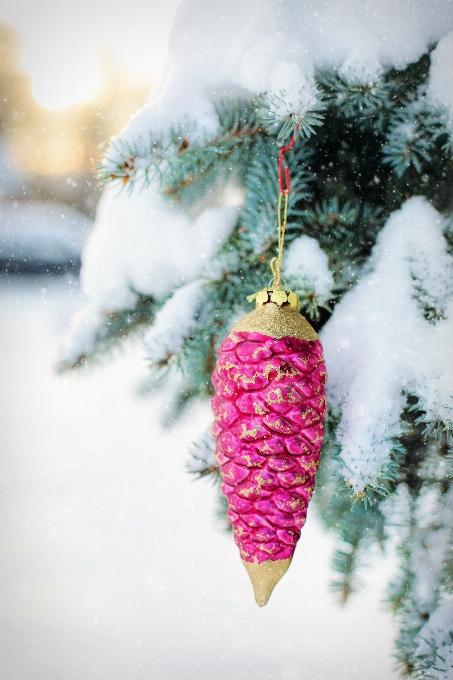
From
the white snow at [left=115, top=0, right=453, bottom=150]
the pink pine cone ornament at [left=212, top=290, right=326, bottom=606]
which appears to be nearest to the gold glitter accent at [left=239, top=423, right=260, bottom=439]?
the pink pine cone ornament at [left=212, top=290, right=326, bottom=606]

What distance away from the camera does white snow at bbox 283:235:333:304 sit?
1.70ft

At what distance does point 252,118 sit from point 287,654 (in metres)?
0.57

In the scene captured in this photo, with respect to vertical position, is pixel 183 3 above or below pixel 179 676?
above

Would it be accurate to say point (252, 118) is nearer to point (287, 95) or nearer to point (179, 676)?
point (287, 95)

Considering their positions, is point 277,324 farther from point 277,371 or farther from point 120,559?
point 120,559

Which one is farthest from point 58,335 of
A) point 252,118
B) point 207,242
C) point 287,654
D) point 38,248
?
point 287,654

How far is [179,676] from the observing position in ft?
2.08

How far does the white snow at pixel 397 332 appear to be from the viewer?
1.72ft

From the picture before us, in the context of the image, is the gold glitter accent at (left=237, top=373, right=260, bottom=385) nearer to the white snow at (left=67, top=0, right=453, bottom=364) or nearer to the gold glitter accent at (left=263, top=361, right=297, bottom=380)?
the gold glitter accent at (left=263, top=361, right=297, bottom=380)

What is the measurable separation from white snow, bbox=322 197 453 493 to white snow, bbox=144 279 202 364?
0.13 m

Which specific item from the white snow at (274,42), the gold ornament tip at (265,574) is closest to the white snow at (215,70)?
the white snow at (274,42)

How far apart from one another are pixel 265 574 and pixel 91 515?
28cm

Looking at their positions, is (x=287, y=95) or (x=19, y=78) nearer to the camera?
(x=287, y=95)

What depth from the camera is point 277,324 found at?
0.41 meters
